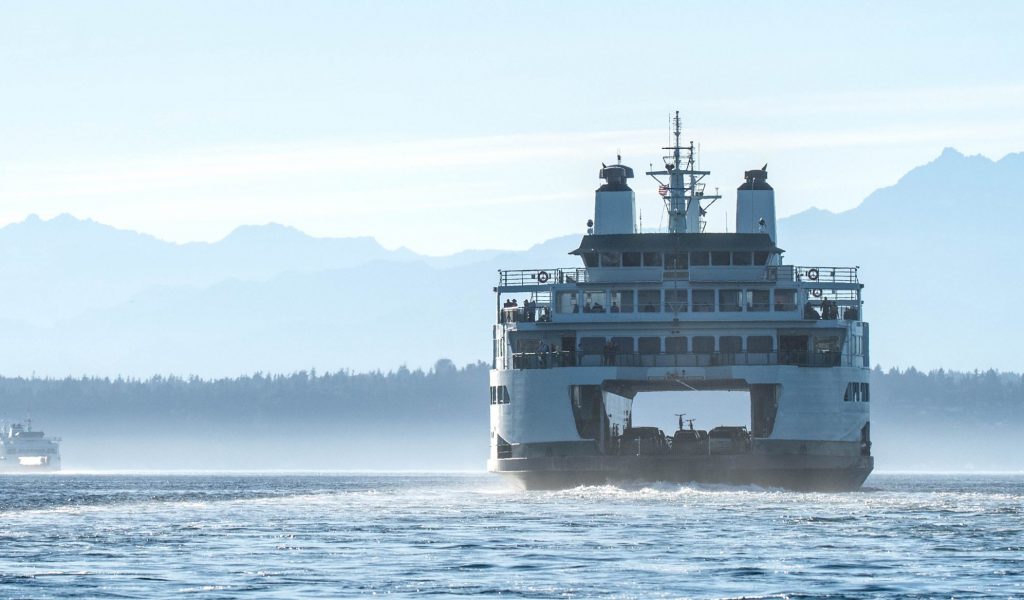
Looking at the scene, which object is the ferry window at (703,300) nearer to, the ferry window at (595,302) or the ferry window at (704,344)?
the ferry window at (704,344)

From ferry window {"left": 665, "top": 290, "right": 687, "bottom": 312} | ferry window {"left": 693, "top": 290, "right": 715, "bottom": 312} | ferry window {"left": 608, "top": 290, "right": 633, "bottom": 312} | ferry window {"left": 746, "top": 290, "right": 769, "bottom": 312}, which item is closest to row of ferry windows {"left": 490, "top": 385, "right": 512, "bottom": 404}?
ferry window {"left": 608, "top": 290, "right": 633, "bottom": 312}

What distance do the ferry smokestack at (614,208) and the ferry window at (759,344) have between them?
1359 centimetres

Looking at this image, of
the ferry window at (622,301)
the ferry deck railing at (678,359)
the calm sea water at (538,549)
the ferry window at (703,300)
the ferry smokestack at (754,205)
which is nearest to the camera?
the calm sea water at (538,549)

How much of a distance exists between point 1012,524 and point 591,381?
2581 centimetres

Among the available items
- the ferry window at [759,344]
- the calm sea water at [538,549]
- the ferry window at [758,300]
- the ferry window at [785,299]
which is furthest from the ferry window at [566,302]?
the calm sea water at [538,549]

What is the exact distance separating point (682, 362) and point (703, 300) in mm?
4281

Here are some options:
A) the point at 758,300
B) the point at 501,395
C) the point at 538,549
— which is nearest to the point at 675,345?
the point at 758,300

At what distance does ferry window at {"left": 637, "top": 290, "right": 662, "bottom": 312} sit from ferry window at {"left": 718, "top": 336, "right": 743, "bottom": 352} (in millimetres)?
3472

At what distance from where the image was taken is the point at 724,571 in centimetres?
4478

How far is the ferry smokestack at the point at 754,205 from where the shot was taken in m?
102

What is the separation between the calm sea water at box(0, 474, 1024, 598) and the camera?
138ft

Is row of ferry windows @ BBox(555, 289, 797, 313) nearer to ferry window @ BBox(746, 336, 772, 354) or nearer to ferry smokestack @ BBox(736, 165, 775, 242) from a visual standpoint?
ferry window @ BBox(746, 336, 772, 354)

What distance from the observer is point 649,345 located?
86.4 meters

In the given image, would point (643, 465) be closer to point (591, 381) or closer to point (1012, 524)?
point (591, 381)
